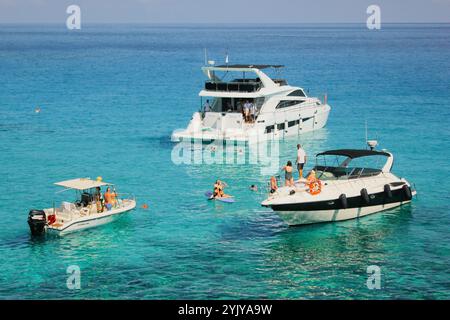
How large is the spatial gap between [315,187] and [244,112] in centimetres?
2148

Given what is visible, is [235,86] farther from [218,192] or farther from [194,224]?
[194,224]

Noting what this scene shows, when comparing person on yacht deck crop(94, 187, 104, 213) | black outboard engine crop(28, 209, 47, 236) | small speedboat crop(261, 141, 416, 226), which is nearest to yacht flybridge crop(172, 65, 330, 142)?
small speedboat crop(261, 141, 416, 226)

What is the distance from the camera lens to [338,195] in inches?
1252

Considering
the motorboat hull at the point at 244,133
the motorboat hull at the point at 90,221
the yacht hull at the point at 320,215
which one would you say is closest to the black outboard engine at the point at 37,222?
the motorboat hull at the point at 90,221

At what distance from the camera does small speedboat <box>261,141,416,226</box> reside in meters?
31.1

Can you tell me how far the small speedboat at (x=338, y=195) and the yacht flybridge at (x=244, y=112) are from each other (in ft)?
54.1

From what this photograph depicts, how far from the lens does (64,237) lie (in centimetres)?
3009

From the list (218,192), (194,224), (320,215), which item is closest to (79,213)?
(194,224)

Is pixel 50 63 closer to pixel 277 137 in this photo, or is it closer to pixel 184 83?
pixel 184 83

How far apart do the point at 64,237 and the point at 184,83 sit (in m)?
78.7

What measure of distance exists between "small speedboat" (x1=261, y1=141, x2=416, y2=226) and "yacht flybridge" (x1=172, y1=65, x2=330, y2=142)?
16.5 m

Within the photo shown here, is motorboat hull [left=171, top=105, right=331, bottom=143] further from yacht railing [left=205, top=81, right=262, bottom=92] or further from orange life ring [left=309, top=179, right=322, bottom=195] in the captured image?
orange life ring [left=309, top=179, right=322, bottom=195]
